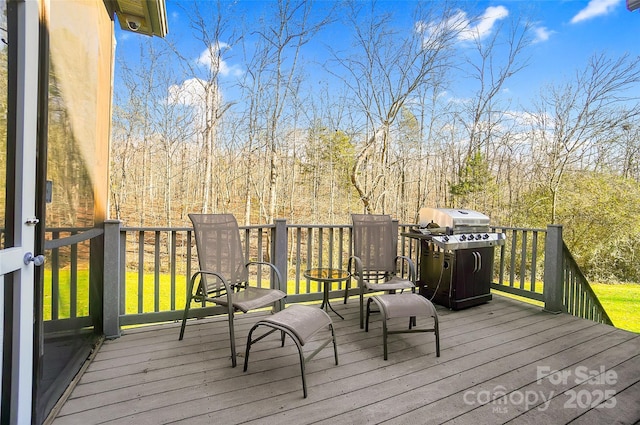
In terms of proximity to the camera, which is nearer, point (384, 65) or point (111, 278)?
point (111, 278)

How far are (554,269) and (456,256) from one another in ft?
3.92

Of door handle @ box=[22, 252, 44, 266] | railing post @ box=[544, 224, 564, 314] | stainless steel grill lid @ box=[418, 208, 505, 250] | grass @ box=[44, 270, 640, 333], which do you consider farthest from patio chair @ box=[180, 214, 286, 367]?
railing post @ box=[544, 224, 564, 314]

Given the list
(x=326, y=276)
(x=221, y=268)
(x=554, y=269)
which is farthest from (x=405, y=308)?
(x=554, y=269)

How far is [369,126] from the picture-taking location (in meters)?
8.02

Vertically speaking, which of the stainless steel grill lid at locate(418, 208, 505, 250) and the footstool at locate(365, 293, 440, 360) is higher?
the stainless steel grill lid at locate(418, 208, 505, 250)

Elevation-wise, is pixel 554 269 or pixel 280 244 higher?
pixel 280 244

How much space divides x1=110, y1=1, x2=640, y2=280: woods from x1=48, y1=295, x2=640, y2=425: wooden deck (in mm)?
5312

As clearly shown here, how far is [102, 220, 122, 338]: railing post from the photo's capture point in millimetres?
2820

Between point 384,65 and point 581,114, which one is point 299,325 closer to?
point 384,65

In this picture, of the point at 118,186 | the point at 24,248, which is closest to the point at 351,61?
the point at 118,186

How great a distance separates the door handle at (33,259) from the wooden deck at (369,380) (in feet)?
3.04

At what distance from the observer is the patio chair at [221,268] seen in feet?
9.10

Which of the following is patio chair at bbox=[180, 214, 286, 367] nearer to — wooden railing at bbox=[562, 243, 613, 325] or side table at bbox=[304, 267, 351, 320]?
side table at bbox=[304, 267, 351, 320]

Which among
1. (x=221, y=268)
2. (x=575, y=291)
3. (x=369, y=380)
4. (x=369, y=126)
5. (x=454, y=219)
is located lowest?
(x=369, y=380)
